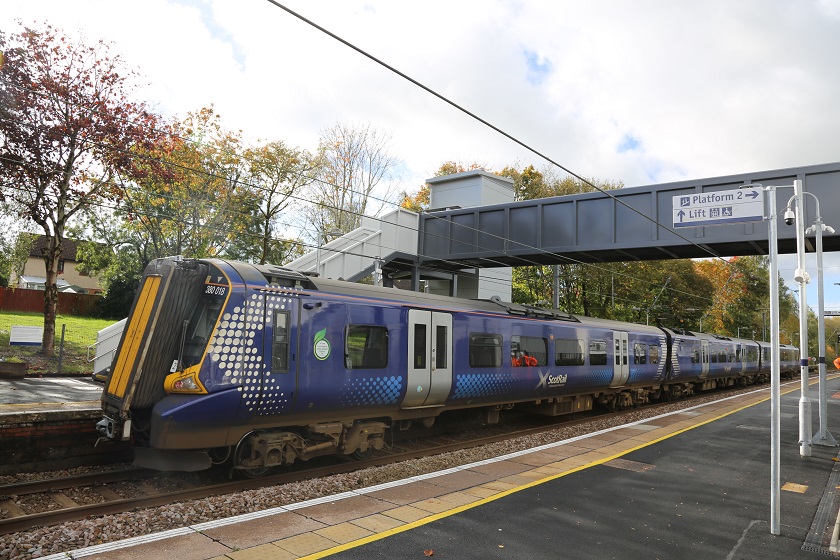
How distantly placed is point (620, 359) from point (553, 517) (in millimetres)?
12810

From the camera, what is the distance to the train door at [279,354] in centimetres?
789

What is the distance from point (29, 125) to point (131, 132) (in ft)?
10.0

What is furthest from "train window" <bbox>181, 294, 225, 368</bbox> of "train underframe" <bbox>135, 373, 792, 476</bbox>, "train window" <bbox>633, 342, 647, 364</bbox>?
"train window" <bbox>633, 342, 647, 364</bbox>

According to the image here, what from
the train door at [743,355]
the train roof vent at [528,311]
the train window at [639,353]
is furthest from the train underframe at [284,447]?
the train door at [743,355]

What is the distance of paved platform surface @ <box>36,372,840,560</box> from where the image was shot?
17.0 ft

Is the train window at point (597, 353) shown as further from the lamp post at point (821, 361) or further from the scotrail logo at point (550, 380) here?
the lamp post at point (821, 361)

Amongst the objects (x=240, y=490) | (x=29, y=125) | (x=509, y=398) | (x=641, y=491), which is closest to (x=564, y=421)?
(x=509, y=398)

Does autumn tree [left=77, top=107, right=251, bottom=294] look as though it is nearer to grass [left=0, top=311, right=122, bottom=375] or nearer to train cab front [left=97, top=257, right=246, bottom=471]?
grass [left=0, top=311, right=122, bottom=375]

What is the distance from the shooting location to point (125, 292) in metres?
36.9

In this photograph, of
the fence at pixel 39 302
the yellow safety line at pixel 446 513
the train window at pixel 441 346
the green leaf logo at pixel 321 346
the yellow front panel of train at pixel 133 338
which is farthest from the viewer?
the fence at pixel 39 302

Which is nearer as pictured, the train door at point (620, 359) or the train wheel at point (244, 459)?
the train wheel at point (244, 459)

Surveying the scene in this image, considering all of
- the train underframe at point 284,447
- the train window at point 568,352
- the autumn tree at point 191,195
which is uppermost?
the autumn tree at point 191,195

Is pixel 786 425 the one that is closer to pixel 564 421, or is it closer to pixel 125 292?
pixel 564 421

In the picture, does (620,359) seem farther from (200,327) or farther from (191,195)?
(191,195)
